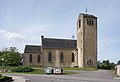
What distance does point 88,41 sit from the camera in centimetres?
7406

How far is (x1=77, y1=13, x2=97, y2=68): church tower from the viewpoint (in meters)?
73.4

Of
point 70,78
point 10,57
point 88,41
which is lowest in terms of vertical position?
point 70,78

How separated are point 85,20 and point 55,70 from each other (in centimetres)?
2698

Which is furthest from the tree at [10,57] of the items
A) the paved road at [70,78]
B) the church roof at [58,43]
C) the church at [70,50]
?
the paved road at [70,78]

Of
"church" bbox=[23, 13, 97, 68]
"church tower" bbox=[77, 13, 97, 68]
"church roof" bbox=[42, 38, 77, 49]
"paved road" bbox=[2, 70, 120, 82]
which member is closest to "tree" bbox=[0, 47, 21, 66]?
"church" bbox=[23, 13, 97, 68]

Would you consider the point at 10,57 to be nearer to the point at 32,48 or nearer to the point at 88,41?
the point at 32,48

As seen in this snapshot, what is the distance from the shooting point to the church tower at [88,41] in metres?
73.4

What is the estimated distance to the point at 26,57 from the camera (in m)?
79.6

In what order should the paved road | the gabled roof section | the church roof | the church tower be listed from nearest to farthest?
1. the paved road
2. the church tower
3. the church roof
4. the gabled roof section

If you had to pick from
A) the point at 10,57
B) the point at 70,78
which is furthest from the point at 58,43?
the point at 70,78

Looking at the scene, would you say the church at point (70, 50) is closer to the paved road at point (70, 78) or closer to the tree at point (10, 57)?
the tree at point (10, 57)

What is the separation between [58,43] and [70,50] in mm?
4267

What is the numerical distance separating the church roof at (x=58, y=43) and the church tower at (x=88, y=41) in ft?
22.7

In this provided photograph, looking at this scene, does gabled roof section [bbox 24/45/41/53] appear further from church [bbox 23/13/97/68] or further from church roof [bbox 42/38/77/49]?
church roof [bbox 42/38/77/49]
